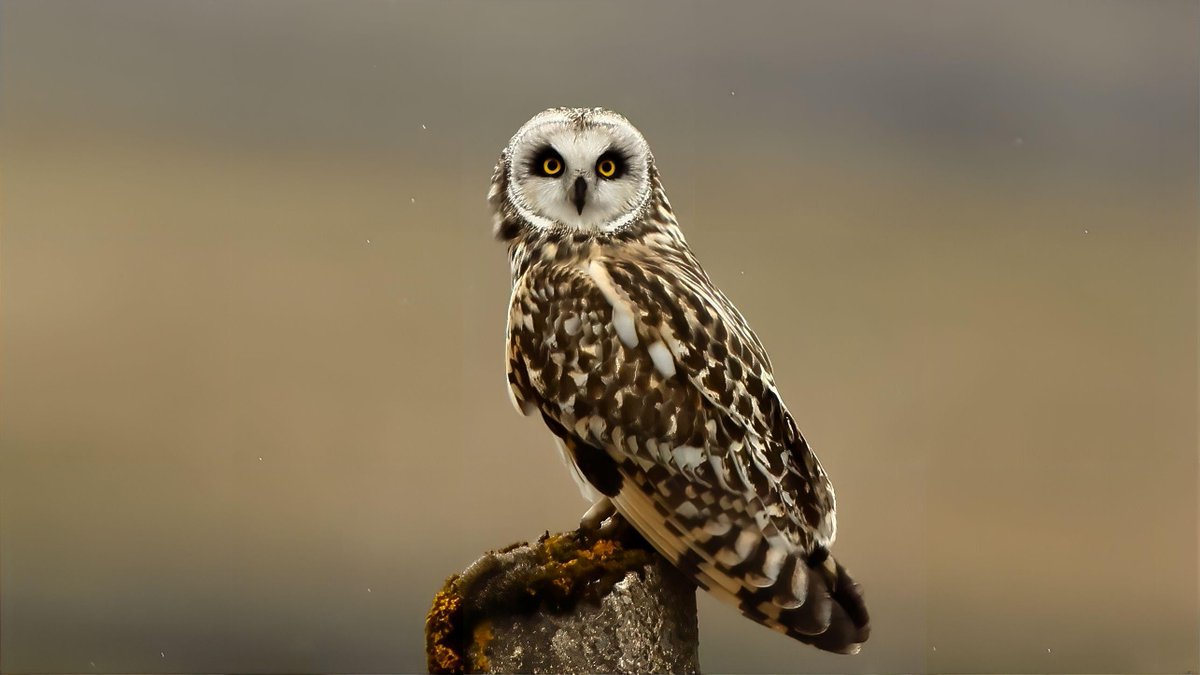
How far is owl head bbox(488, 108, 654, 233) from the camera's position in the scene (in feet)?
4.84

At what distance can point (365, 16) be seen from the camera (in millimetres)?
1864

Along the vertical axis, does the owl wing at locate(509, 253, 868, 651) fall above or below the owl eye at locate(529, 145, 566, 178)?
below

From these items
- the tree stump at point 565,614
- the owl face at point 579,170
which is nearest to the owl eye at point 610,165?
the owl face at point 579,170

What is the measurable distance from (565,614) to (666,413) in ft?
1.02

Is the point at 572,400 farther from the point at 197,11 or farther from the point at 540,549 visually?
the point at 197,11

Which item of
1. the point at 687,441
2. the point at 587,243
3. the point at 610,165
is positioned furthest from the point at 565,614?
the point at 610,165

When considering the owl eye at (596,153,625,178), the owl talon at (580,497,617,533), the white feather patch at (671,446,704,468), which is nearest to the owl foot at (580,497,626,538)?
the owl talon at (580,497,617,533)

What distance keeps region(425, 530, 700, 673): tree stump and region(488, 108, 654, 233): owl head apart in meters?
0.50

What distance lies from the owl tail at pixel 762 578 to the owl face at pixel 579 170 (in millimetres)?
435

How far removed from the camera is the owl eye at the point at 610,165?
4.93ft

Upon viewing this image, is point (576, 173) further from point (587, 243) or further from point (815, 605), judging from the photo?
point (815, 605)

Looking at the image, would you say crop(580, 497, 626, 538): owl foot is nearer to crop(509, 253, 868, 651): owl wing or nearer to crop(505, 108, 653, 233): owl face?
crop(509, 253, 868, 651): owl wing

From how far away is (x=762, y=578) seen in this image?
1.38m

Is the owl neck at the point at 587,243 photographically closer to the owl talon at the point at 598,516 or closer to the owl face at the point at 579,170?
the owl face at the point at 579,170
